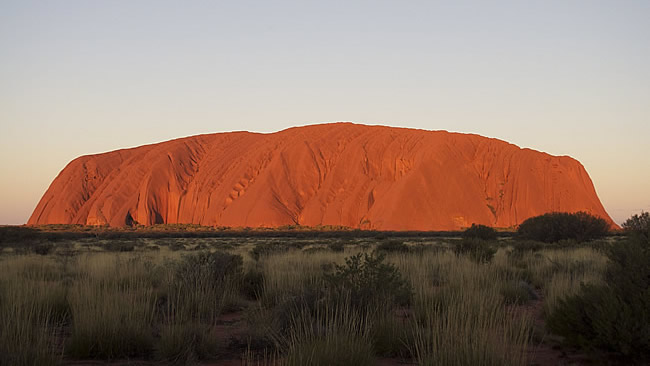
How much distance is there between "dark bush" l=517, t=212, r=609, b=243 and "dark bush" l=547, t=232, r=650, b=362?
24404mm

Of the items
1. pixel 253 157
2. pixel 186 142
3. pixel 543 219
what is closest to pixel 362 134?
pixel 253 157

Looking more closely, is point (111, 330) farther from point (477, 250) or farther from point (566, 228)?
point (566, 228)

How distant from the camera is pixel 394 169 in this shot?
7556 cm

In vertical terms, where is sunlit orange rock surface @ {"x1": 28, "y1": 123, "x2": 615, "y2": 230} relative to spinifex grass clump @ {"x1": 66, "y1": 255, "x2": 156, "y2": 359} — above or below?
above

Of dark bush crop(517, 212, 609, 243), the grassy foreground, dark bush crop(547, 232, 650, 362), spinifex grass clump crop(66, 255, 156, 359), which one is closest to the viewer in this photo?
the grassy foreground

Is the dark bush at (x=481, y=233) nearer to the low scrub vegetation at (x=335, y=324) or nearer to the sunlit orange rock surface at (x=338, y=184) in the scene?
the low scrub vegetation at (x=335, y=324)

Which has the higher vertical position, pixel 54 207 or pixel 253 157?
pixel 253 157

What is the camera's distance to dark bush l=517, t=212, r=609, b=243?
28438 millimetres

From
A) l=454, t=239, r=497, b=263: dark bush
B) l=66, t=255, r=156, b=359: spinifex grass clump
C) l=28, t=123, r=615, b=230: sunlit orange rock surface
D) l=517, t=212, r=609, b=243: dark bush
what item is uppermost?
l=28, t=123, r=615, b=230: sunlit orange rock surface

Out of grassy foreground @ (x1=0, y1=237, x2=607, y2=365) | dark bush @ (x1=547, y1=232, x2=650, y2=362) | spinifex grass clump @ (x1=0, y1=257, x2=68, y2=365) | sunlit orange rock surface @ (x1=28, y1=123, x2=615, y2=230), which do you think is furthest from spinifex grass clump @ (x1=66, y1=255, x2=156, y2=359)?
sunlit orange rock surface @ (x1=28, y1=123, x2=615, y2=230)

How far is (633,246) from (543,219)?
90.8 feet

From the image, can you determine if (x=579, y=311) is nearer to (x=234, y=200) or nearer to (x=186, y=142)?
(x=234, y=200)

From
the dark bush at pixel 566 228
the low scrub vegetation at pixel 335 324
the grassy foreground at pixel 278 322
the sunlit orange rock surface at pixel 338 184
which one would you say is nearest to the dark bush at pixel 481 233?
the dark bush at pixel 566 228

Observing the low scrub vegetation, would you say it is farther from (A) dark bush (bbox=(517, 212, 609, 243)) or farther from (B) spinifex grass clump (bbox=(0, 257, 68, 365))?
(A) dark bush (bbox=(517, 212, 609, 243))
